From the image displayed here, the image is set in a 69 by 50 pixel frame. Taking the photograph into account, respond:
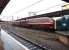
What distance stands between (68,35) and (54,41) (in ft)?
1.76

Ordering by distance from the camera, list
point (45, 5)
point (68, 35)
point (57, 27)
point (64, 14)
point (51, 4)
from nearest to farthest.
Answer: point (68, 35)
point (57, 27)
point (64, 14)
point (51, 4)
point (45, 5)

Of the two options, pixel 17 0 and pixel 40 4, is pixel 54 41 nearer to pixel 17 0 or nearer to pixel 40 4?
pixel 40 4

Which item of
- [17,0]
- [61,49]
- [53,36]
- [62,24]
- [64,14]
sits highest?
[17,0]

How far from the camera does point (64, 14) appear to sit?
322 cm

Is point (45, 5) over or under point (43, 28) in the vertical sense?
over

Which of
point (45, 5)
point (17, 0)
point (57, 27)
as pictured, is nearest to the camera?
point (57, 27)

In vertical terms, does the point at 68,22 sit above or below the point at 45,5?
below

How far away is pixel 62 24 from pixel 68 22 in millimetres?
185

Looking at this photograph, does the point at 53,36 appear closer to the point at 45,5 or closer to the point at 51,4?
the point at 51,4

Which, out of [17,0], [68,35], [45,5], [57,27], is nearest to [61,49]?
[68,35]

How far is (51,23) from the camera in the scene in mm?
3234

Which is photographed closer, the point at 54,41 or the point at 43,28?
the point at 54,41

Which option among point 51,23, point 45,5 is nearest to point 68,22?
point 51,23

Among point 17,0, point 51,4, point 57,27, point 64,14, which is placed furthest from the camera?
point 17,0
